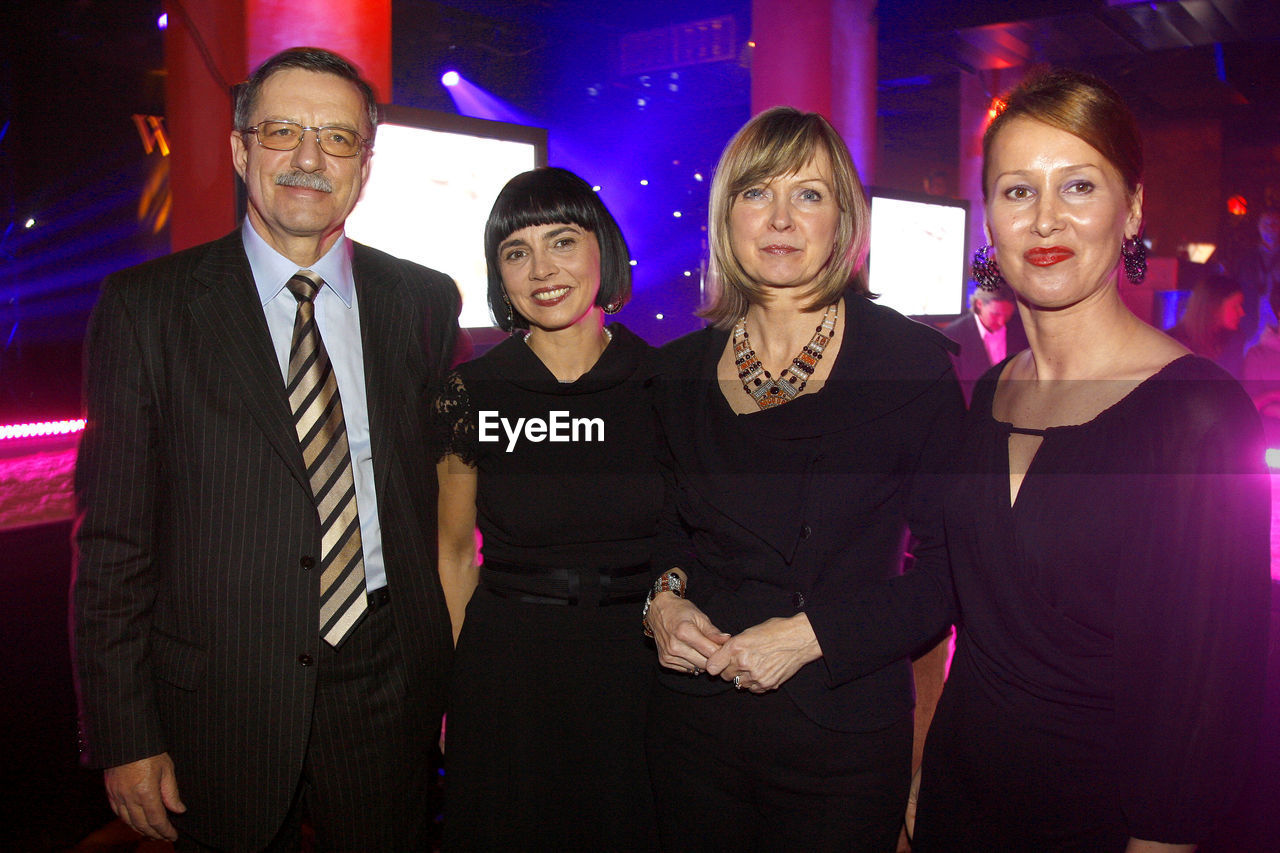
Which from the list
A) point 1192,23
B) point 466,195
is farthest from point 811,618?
point 1192,23

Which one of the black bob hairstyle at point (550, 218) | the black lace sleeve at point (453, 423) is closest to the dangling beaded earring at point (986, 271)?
the black bob hairstyle at point (550, 218)

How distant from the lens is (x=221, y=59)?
364 centimetres

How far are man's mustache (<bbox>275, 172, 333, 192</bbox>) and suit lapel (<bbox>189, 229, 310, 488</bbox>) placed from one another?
0.21m

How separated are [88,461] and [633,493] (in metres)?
1.15

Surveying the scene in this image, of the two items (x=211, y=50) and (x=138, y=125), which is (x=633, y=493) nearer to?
(x=211, y=50)

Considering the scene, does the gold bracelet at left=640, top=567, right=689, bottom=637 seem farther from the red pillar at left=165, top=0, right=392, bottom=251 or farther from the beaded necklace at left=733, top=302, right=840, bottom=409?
the red pillar at left=165, top=0, right=392, bottom=251

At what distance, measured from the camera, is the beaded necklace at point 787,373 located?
1814 millimetres

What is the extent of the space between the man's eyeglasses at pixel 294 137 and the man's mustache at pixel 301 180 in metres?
0.06

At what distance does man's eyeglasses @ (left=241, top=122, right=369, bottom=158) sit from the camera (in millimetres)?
1855

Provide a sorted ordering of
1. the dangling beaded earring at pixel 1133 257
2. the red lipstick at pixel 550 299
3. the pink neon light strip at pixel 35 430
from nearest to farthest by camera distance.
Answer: the dangling beaded earring at pixel 1133 257, the red lipstick at pixel 550 299, the pink neon light strip at pixel 35 430

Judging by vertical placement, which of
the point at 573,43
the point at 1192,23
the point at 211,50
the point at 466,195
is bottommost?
the point at 466,195

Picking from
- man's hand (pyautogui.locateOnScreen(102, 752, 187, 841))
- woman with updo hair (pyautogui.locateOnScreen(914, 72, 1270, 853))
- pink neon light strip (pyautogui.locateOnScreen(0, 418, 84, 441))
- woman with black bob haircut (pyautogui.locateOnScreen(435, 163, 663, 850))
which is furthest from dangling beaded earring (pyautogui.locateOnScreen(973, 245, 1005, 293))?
pink neon light strip (pyautogui.locateOnScreen(0, 418, 84, 441))

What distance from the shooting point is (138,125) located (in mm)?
11297

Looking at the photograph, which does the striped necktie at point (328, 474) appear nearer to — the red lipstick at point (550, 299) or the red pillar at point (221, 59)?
the red lipstick at point (550, 299)
